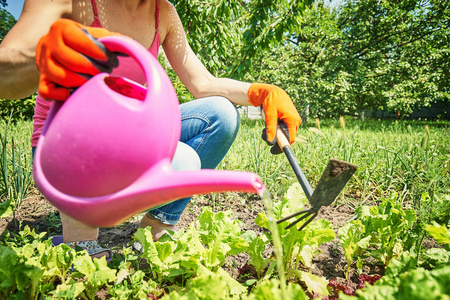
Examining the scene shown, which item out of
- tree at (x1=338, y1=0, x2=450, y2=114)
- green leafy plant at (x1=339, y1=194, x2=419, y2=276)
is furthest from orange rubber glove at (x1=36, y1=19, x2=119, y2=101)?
tree at (x1=338, y1=0, x2=450, y2=114)

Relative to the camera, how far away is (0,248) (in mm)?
916

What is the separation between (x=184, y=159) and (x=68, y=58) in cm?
49

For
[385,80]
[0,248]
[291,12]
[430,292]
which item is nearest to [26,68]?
[0,248]

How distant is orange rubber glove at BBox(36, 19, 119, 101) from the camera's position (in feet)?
2.27

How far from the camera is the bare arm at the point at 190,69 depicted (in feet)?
4.76

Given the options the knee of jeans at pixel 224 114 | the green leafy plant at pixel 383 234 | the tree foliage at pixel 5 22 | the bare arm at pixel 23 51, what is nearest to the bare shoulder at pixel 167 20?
the knee of jeans at pixel 224 114

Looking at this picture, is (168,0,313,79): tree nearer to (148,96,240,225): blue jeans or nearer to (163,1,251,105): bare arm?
(163,1,251,105): bare arm

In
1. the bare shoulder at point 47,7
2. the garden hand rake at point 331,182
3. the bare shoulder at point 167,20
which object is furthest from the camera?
the bare shoulder at point 167,20

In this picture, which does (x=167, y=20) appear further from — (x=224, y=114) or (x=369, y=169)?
(x=369, y=169)

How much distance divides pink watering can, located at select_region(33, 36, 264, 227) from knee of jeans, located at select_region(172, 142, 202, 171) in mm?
344

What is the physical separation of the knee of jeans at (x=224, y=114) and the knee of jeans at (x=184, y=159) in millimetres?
331

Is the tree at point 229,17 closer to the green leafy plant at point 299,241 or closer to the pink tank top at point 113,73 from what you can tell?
the pink tank top at point 113,73

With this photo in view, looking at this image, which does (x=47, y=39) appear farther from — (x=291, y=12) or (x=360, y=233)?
(x=291, y=12)

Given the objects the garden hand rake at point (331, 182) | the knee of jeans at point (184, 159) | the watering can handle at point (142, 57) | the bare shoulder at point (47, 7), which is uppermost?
the bare shoulder at point (47, 7)
